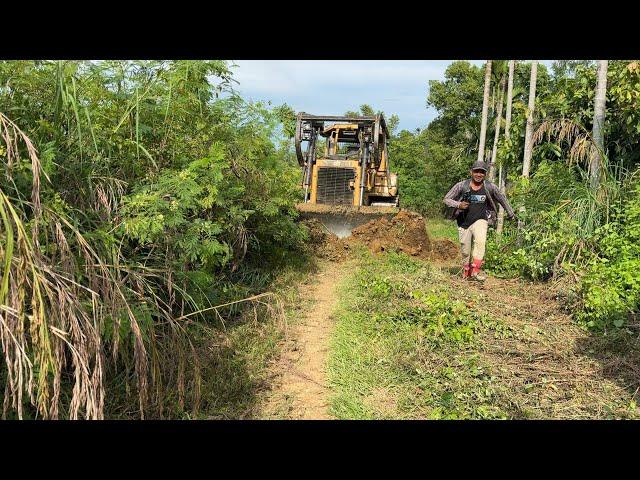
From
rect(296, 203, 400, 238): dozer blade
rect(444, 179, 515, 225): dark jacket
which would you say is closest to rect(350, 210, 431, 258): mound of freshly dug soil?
rect(296, 203, 400, 238): dozer blade

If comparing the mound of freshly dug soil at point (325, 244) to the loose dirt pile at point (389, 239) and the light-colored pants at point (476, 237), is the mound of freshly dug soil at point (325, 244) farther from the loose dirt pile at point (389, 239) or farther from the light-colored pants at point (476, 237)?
the light-colored pants at point (476, 237)

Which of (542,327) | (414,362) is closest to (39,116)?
(414,362)

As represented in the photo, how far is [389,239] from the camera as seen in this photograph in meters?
12.0

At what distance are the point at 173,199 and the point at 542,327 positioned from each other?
399cm

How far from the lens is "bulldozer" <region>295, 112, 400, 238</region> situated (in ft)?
43.2

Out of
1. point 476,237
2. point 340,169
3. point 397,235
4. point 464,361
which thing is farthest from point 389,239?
point 464,361

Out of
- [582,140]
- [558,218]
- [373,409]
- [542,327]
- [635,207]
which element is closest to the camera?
[373,409]

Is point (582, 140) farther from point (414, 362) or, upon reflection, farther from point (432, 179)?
point (432, 179)

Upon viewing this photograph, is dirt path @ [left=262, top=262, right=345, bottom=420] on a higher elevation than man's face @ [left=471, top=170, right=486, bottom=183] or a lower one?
lower

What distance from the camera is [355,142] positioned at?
52.9 ft

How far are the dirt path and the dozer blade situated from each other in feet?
16.0

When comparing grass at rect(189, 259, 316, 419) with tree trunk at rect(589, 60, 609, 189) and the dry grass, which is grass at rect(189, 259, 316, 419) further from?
tree trunk at rect(589, 60, 609, 189)

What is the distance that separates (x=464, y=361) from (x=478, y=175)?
12.6 feet

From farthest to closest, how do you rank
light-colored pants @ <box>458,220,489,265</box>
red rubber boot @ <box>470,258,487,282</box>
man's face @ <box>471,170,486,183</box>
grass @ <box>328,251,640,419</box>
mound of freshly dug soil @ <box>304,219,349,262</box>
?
1. mound of freshly dug soil @ <box>304,219,349,262</box>
2. red rubber boot @ <box>470,258,487,282</box>
3. light-colored pants @ <box>458,220,489,265</box>
4. man's face @ <box>471,170,486,183</box>
5. grass @ <box>328,251,640,419</box>
